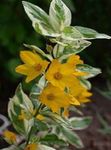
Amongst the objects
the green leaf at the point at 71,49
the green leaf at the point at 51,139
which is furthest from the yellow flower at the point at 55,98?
the green leaf at the point at 51,139

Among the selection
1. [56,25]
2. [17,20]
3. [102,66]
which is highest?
[56,25]

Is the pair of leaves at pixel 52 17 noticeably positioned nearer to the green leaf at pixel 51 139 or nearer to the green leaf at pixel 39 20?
the green leaf at pixel 39 20

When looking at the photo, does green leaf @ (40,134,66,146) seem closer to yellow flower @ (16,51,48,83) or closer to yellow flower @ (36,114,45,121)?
yellow flower @ (36,114,45,121)

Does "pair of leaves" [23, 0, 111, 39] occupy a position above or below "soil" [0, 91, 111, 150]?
above

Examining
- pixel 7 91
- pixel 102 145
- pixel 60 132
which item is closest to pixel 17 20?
pixel 7 91

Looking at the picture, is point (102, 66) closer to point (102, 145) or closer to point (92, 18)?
point (92, 18)

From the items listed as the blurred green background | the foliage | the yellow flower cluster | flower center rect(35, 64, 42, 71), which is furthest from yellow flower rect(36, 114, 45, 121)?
the blurred green background
